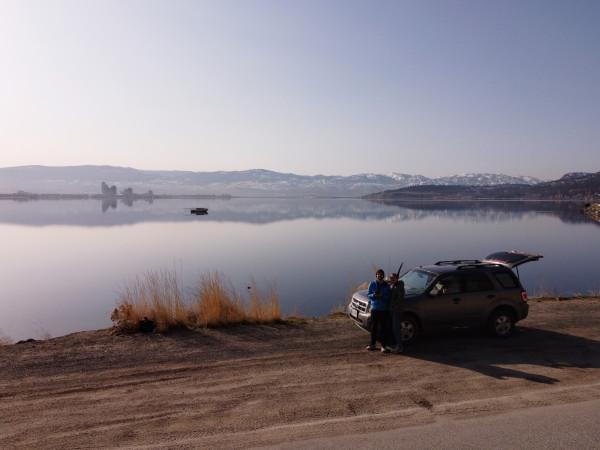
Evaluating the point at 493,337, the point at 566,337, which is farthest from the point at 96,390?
the point at 566,337

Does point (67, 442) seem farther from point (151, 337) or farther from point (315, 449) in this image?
point (151, 337)

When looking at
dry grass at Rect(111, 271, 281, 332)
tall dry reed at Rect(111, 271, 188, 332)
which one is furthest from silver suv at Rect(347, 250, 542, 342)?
tall dry reed at Rect(111, 271, 188, 332)

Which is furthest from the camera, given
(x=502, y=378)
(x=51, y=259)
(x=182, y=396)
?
(x=51, y=259)

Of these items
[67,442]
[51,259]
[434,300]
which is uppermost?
[434,300]

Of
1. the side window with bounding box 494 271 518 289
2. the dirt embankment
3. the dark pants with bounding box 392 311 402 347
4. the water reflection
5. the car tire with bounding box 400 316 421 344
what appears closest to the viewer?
the dirt embankment

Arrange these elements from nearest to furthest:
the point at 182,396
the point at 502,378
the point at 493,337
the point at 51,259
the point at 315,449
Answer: the point at 315,449, the point at 182,396, the point at 502,378, the point at 493,337, the point at 51,259

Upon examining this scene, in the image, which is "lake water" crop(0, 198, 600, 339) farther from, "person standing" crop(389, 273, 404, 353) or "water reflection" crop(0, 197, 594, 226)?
"water reflection" crop(0, 197, 594, 226)

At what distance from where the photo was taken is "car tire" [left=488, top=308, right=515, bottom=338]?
9984 mm

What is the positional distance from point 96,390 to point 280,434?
3388mm

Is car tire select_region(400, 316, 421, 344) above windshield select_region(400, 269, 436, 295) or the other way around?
the other way around

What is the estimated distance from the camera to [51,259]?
30828mm

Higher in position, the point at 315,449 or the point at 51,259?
the point at 315,449

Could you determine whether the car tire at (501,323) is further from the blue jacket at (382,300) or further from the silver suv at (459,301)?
the blue jacket at (382,300)

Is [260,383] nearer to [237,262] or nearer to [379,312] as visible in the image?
[379,312]
